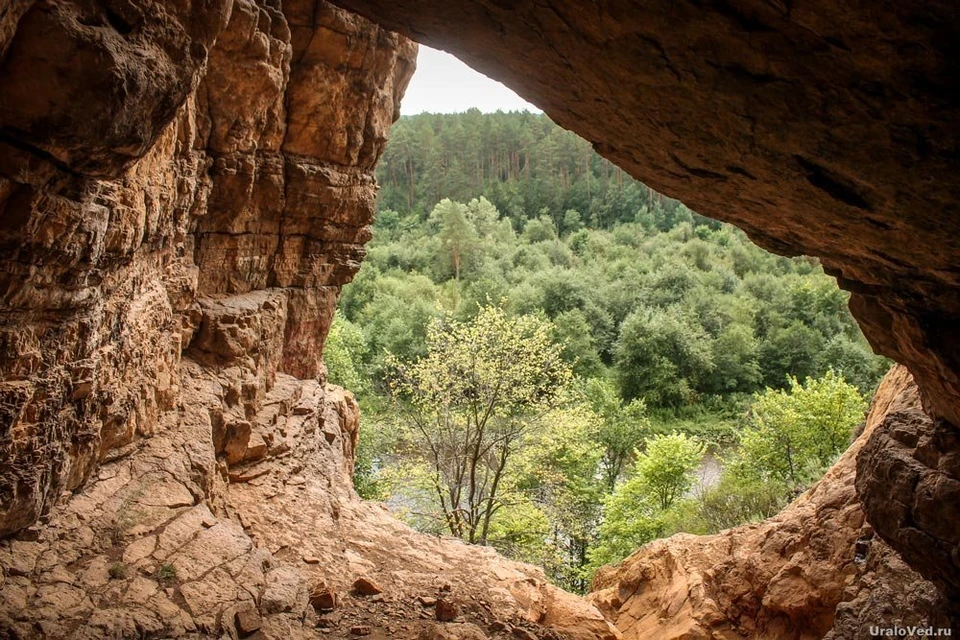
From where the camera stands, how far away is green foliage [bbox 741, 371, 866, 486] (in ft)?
66.3

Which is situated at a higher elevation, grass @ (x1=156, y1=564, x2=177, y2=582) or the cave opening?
the cave opening

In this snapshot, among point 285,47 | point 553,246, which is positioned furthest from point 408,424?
point 553,246

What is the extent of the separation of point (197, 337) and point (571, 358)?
103 ft

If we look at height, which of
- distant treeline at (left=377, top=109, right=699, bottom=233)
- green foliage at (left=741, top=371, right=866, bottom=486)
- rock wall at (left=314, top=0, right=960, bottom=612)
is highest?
distant treeline at (left=377, top=109, right=699, bottom=233)

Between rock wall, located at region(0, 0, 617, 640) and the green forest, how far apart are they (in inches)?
349

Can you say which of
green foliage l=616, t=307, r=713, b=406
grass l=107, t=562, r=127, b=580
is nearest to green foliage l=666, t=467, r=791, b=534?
green foliage l=616, t=307, r=713, b=406

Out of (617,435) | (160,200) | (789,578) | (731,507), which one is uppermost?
(160,200)

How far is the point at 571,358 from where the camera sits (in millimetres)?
39500

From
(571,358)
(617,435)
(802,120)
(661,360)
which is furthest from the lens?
(571,358)

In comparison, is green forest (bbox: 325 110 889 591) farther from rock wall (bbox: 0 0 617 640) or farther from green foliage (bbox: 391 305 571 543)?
rock wall (bbox: 0 0 617 640)

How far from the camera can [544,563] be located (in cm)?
2141

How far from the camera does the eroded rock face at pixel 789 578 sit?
23.1ft

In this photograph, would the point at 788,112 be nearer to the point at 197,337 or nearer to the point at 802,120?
the point at 802,120

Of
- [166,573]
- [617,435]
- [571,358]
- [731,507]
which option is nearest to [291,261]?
[166,573]
